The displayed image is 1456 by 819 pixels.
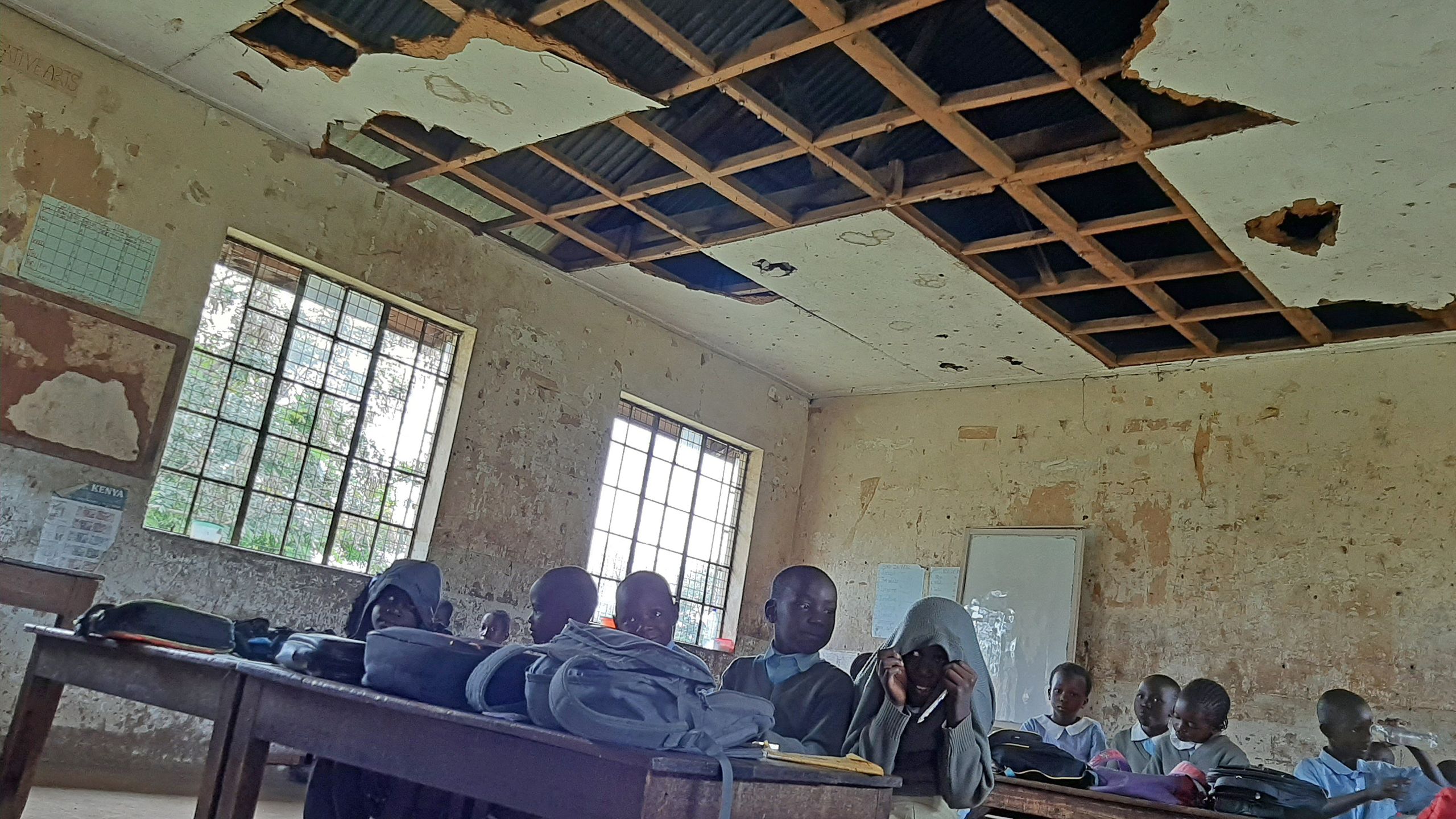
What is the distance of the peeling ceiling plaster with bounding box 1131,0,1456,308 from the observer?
11.3 feet

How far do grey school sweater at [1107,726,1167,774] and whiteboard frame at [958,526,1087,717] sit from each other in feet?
2.28

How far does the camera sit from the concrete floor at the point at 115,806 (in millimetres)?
3727

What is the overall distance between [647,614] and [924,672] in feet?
3.89

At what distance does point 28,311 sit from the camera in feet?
14.6

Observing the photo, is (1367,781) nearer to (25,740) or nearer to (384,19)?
(25,740)

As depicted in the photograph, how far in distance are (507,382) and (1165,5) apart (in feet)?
13.6

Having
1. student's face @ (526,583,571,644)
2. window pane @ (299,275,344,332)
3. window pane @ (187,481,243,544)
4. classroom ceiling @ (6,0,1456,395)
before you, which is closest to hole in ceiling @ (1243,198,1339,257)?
classroom ceiling @ (6,0,1456,395)

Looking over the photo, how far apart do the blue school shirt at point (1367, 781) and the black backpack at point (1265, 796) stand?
37cm

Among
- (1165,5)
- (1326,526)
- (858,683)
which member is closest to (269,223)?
(858,683)

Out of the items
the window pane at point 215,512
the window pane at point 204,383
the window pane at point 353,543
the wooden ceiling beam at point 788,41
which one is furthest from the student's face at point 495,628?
the wooden ceiling beam at point 788,41

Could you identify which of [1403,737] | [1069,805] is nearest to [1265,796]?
[1069,805]

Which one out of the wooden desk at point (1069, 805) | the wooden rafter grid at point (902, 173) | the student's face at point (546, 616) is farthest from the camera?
the student's face at point (546, 616)

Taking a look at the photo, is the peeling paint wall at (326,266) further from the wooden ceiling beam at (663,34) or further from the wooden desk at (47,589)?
the wooden ceiling beam at (663,34)

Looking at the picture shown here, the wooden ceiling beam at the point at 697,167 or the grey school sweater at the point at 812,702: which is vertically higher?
the wooden ceiling beam at the point at 697,167
